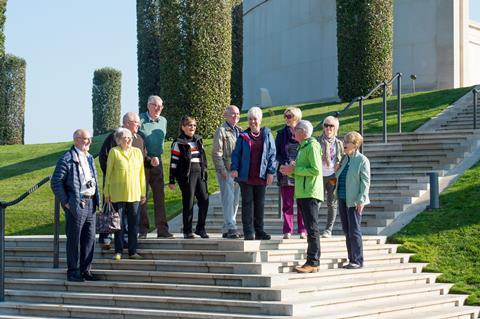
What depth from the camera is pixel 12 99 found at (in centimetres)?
3309

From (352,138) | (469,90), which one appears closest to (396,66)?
(469,90)

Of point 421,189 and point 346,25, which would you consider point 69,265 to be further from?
point 346,25

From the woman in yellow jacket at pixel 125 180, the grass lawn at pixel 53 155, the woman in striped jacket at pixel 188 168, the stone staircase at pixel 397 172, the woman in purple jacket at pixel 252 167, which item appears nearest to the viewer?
the woman in yellow jacket at pixel 125 180

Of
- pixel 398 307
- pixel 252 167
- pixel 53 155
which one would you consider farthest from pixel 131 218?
pixel 53 155

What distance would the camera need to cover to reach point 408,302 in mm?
10727

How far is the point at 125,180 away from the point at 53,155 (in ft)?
Answer: 40.4

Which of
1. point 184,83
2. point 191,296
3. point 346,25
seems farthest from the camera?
point 346,25

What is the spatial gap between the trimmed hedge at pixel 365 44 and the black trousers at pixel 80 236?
14.4 metres

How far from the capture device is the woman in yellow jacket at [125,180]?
36.6ft

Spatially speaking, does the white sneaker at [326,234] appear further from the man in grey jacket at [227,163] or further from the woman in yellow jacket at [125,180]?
the woman in yellow jacket at [125,180]

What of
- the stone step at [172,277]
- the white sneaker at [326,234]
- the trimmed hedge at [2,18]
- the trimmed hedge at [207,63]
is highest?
the trimmed hedge at [2,18]

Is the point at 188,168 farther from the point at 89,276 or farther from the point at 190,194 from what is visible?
the point at 89,276

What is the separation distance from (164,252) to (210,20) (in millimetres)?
11176

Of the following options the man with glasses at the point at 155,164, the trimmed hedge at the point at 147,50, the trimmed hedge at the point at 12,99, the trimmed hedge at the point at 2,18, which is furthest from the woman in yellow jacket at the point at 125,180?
the trimmed hedge at the point at 12,99
